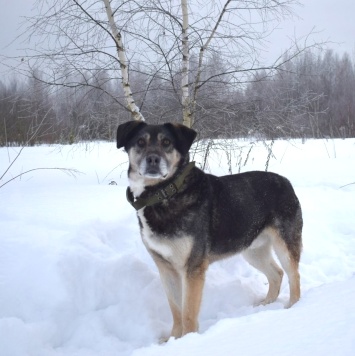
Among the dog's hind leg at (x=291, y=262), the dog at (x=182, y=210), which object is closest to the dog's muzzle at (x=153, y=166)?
the dog at (x=182, y=210)

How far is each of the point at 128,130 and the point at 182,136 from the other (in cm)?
50

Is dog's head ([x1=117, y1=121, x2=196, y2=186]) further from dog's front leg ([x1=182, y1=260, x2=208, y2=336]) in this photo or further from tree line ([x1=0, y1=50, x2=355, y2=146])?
tree line ([x1=0, y1=50, x2=355, y2=146])

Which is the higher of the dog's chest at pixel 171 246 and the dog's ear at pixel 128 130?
the dog's ear at pixel 128 130

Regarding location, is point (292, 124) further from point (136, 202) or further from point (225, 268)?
point (136, 202)

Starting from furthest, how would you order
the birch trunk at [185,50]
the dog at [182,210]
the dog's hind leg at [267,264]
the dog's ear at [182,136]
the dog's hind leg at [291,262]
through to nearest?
the birch trunk at [185,50] → the dog's hind leg at [267,264] → the dog's hind leg at [291,262] → the dog's ear at [182,136] → the dog at [182,210]

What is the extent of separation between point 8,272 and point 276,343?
3.13 m

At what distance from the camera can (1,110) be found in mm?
24844

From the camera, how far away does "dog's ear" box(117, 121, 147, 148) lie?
12.4ft

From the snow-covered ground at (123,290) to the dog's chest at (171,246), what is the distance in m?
0.63

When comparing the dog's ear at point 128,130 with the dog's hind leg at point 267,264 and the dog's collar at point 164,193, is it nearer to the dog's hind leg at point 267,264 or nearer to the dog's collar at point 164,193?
the dog's collar at point 164,193

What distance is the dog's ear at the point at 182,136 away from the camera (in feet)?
12.2

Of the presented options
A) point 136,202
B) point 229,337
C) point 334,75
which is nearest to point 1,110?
point 136,202

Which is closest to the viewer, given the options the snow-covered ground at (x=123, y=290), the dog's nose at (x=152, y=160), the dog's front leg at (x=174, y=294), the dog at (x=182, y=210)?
the snow-covered ground at (x=123, y=290)

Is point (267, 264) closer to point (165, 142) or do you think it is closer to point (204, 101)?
point (165, 142)
